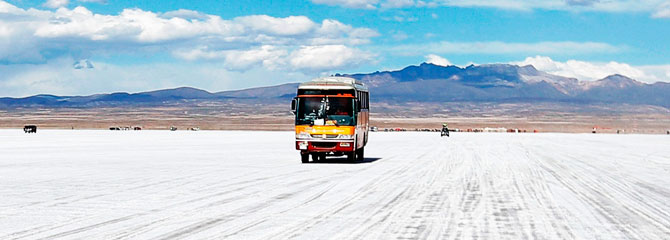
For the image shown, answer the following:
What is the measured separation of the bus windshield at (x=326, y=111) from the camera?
30641mm

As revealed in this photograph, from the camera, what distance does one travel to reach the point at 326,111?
30.8 meters

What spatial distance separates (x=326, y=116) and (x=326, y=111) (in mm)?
178

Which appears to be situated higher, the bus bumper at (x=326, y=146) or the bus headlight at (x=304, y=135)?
the bus headlight at (x=304, y=135)

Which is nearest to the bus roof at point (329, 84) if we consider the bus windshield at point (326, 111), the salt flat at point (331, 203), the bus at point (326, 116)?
the bus at point (326, 116)

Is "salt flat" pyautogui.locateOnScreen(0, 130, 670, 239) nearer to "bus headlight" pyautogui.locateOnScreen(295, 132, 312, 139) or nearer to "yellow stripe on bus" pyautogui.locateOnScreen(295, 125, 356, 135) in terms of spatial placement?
"bus headlight" pyautogui.locateOnScreen(295, 132, 312, 139)

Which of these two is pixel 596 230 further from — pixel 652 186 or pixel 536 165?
pixel 536 165

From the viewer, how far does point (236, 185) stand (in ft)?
67.3

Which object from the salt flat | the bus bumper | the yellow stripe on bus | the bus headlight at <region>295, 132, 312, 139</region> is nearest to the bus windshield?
the yellow stripe on bus

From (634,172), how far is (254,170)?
12.0m

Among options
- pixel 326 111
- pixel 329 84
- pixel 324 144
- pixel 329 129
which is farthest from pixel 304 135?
pixel 329 84

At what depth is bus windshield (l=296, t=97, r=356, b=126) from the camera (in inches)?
1206

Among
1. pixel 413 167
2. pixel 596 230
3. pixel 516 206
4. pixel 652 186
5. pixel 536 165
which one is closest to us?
pixel 596 230

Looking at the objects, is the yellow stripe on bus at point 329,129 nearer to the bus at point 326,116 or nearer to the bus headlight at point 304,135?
the bus at point 326,116

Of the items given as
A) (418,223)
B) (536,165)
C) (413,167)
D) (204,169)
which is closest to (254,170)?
(204,169)
